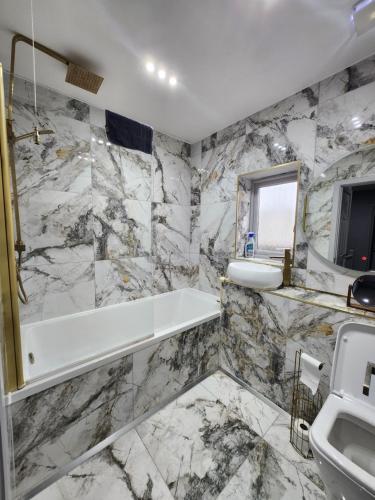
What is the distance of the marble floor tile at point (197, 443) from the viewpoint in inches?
43.4

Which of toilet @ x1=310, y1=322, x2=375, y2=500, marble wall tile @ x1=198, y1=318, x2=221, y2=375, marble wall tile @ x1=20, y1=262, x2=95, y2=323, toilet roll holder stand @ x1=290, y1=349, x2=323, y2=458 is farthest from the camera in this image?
marble wall tile @ x1=198, y1=318, x2=221, y2=375

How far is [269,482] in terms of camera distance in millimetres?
1104

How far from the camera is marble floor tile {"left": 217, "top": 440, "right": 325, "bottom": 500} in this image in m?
1.05

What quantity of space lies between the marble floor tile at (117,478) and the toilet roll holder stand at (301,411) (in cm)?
83

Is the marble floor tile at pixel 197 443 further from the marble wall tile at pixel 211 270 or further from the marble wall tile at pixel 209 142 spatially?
the marble wall tile at pixel 209 142

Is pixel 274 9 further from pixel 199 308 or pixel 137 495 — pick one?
pixel 137 495

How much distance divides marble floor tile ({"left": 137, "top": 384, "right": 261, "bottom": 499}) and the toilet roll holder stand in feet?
0.82

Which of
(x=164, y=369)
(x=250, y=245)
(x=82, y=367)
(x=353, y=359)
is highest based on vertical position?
(x=250, y=245)

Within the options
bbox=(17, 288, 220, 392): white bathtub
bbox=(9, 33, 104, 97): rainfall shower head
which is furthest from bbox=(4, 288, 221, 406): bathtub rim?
bbox=(9, 33, 104, 97): rainfall shower head

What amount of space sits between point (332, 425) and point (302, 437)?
0.44 m

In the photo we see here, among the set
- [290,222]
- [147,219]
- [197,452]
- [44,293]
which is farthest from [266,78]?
[197,452]

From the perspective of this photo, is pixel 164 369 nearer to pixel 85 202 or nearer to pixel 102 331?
pixel 102 331

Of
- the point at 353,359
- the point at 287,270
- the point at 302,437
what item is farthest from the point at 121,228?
the point at 302,437

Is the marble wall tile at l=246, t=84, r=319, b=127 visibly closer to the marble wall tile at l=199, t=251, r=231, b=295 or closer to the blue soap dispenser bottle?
the blue soap dispenser bottle
